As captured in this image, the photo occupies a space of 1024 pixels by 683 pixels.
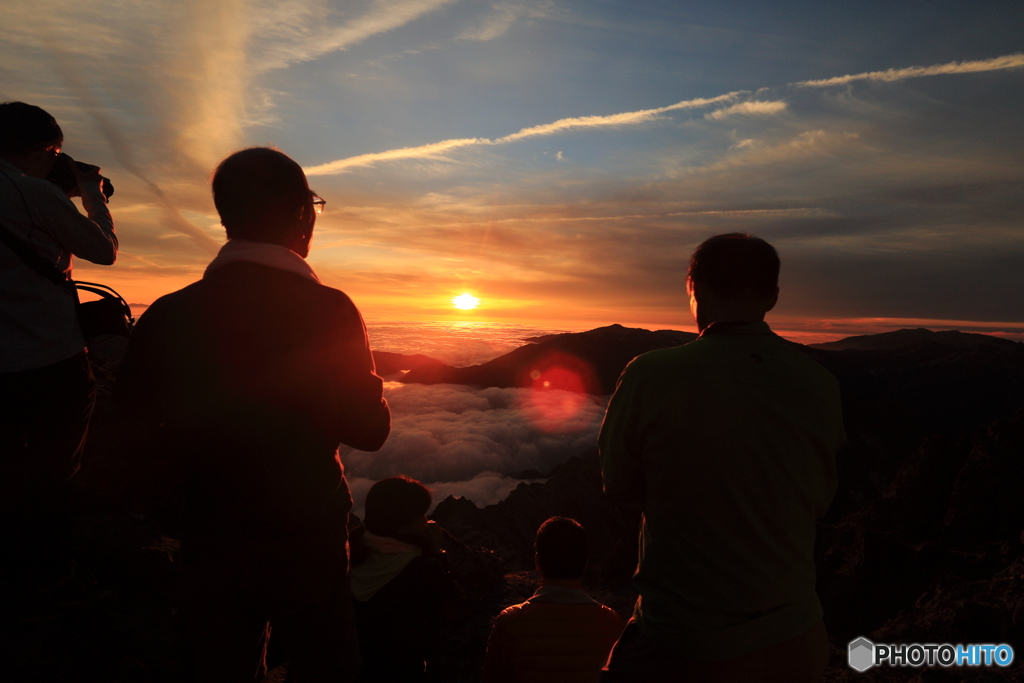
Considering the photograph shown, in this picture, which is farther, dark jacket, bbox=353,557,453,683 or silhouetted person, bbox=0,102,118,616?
dark jacket, bbox=353,557,453,683

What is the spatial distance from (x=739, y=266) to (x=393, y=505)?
2104 mm

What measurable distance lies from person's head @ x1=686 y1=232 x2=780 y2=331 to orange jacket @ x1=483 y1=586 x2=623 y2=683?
1671mm

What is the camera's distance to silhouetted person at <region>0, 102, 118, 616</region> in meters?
2.67

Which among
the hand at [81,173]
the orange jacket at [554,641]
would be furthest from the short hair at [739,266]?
the hand at [81,173]

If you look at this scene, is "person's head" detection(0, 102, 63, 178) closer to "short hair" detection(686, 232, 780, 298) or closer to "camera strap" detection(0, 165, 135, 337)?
"camera strap" detection(0, 165, 135, 337)

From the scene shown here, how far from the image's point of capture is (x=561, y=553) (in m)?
2.82

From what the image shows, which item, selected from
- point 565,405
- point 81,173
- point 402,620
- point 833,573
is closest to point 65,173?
point 81,173

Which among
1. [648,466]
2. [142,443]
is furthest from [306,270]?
[648,466]

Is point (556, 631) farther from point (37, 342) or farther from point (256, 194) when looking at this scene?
point (37, 342)

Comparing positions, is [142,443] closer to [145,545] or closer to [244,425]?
[244,425]

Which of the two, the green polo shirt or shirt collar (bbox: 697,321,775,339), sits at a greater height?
shirt collar (bbox: 697,321,775,339)

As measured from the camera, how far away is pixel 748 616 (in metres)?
1.81

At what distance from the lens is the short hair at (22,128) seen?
2.74 metres
